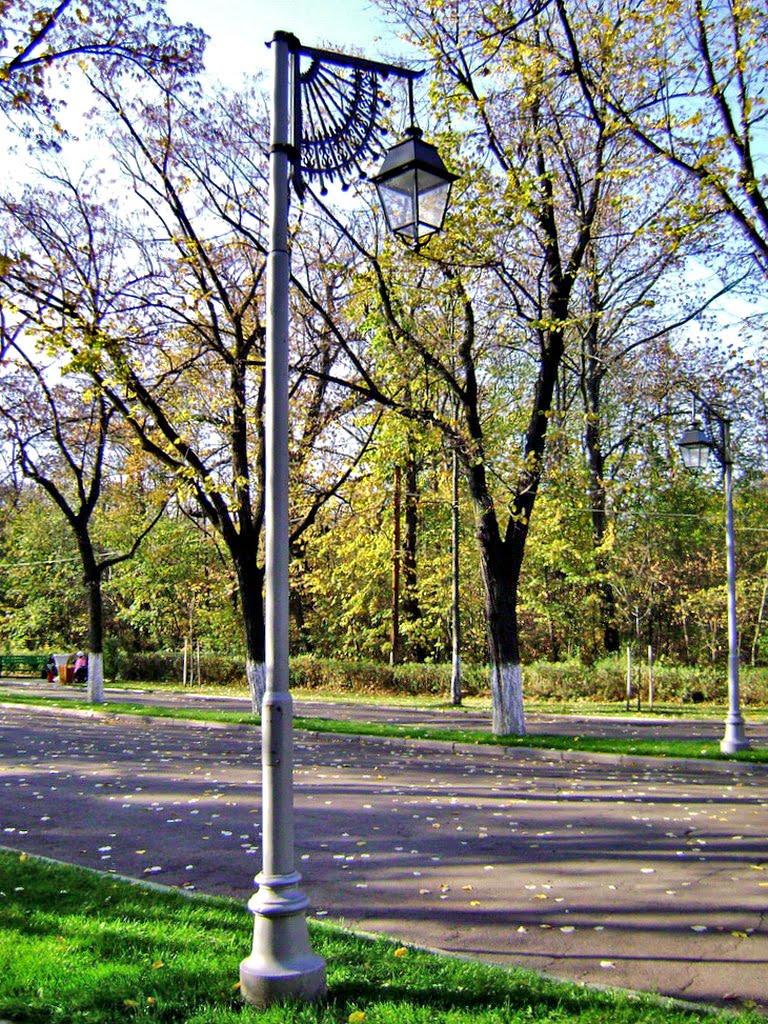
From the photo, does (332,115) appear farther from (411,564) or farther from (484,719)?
(411,564)

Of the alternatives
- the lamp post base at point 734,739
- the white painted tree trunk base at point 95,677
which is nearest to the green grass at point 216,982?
the lamp post base at point 734,739

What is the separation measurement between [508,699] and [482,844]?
8.27 meters

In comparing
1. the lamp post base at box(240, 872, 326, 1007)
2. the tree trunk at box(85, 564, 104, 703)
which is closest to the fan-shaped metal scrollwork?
the lamp post base at box(240, 872, 326, 1007)

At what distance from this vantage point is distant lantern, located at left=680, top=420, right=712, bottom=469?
15016 mm

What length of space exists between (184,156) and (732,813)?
1693 centimetres

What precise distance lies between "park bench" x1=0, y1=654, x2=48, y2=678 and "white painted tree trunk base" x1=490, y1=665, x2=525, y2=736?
34357 mm

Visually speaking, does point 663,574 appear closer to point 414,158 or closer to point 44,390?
point 44,390

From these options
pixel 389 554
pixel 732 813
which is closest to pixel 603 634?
pixel 389 554

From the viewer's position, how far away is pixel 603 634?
117 ft

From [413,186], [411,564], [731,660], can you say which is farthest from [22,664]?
[413,186]

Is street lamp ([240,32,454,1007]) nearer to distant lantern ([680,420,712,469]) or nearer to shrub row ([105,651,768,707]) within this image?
distant lantern ([680,420,712,469])

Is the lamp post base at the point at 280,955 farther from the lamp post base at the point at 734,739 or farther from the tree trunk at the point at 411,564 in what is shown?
the tree trunk at the point at 411,564

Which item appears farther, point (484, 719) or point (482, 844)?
point (484, 719)

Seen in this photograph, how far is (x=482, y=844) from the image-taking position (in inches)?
329
